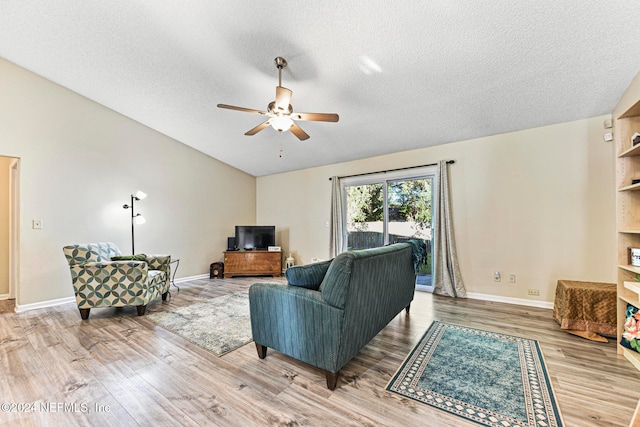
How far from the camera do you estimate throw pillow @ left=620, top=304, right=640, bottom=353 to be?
2.04m

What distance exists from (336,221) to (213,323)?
9.89 feet

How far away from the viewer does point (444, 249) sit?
4.05 meters

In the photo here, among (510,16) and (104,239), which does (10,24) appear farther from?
(510,16)

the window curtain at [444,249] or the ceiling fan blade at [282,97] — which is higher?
the ceiling fan blade at [282,97]

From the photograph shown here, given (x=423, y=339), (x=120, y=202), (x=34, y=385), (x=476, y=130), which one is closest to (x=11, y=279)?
(x=120, y=202)

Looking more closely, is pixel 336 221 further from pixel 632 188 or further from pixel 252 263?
pixel 632 188

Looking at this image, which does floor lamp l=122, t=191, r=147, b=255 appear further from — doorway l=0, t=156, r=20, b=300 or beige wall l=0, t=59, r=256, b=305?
doorway l=0, t=156, r=20, b=300

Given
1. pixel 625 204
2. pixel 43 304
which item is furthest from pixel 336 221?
pixel 43 304

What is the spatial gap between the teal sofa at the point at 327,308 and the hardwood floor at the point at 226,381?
21cm

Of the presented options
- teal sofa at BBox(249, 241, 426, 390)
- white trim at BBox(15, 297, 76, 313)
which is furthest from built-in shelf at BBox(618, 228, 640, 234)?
white trim at BBox(15, 297, 76, 313)

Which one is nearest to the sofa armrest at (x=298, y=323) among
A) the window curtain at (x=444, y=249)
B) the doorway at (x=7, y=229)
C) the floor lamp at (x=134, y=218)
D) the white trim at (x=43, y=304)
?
the window curtain at (x=444, y=249)

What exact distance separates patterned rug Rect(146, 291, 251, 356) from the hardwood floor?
12 centimetres

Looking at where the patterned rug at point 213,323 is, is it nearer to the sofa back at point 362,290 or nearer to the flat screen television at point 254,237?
the sofa back at point 362,290

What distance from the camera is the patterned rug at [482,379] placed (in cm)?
154
